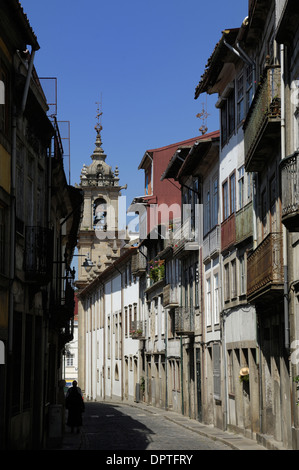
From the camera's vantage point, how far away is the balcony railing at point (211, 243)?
2966 centimetres

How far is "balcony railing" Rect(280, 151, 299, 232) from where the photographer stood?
1441cm

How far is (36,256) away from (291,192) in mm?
5882

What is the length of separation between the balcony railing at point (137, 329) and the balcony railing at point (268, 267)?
97.1 ft

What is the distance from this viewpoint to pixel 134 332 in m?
50.3

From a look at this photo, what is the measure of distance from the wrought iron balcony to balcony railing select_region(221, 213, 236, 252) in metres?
9.14

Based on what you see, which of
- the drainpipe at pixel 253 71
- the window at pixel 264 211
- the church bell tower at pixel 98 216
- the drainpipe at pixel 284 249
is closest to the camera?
the drainpipe at pixel 284 249

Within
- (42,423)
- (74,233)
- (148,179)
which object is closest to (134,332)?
(148,179)

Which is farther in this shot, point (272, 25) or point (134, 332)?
point (134, 332)

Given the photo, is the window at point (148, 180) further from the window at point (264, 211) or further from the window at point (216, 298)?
the window at point (264, 211)

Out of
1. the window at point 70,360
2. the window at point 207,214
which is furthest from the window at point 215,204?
the window at point 70,360

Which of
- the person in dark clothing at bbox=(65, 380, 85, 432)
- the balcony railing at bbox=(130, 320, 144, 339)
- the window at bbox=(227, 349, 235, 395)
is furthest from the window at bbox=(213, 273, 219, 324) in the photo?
the balcony railing at bbox=(130, 320, 144, 339)

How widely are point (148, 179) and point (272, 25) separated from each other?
2806 centimetres
